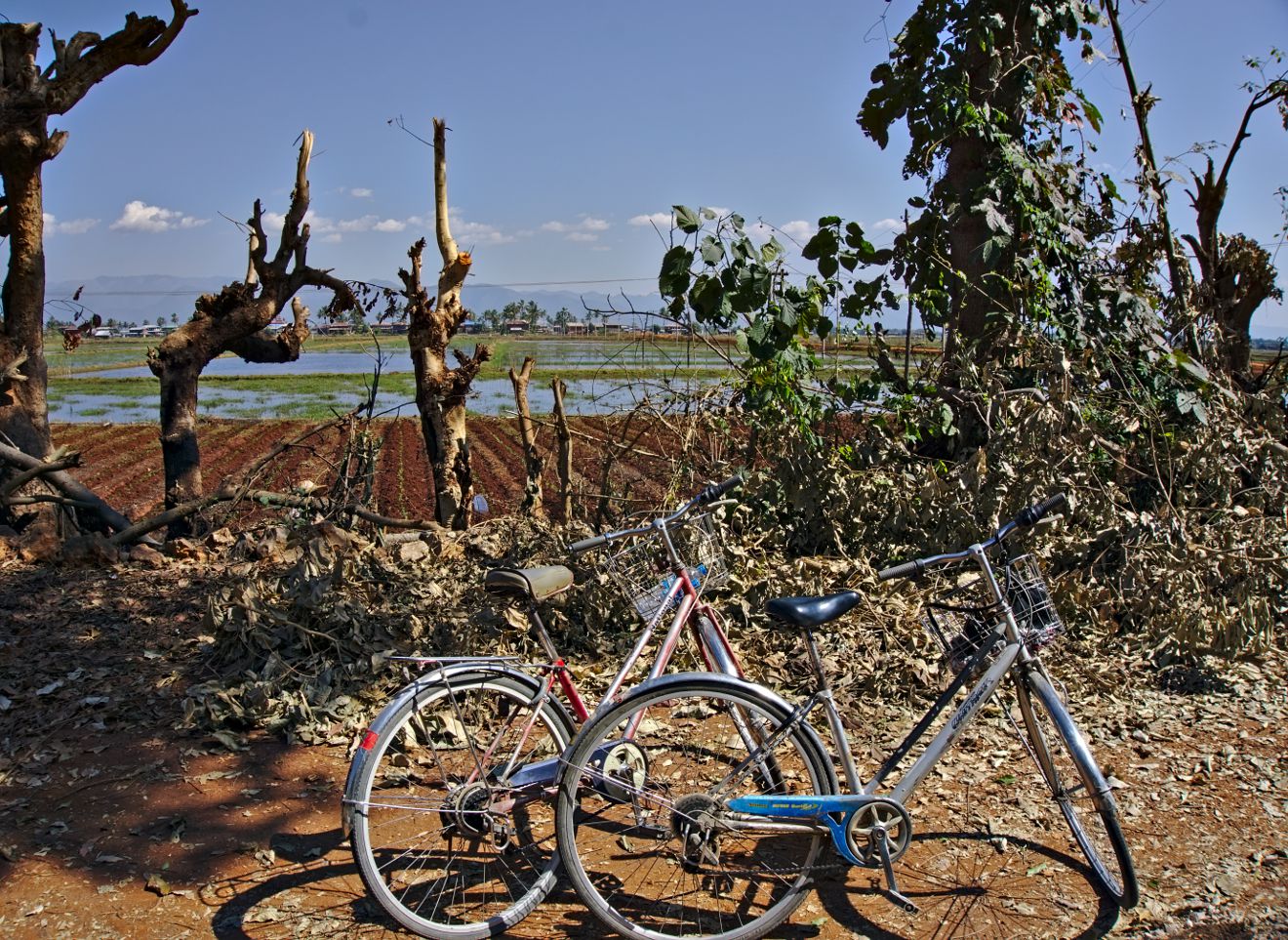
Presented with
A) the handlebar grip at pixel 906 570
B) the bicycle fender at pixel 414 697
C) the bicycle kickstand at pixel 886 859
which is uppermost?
the handlebar grip at pixel 906 570

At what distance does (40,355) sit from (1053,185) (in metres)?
7.28

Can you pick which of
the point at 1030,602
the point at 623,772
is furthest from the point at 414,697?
the point at 1030,602

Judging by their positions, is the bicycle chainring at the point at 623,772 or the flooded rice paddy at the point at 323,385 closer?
the bicycle chainring at the point at 623,772

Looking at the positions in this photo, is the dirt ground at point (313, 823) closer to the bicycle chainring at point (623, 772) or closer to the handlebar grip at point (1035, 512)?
the bicycle chainring at point (623, 772)

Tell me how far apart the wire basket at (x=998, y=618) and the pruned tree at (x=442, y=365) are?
4.80 metres

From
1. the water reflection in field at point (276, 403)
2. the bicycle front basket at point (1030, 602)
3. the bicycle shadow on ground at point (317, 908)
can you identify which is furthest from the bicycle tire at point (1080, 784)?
the water reflection in field at point (276, 403)

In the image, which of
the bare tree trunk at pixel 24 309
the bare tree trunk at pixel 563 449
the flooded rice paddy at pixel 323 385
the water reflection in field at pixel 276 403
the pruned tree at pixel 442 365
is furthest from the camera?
the water reflection in field at pixel 276 403

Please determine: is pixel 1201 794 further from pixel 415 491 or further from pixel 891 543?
pixel 415 491

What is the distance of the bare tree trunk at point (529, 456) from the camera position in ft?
20.7

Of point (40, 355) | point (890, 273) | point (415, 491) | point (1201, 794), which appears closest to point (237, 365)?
point (415, 491)

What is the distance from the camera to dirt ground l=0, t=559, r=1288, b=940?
9.86 feet

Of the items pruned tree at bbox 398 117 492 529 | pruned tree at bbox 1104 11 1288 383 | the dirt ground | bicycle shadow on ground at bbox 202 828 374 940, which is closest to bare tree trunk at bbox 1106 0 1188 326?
pruned tree at bbox 1104 11 1288 383

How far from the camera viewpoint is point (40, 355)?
7953 millimetres

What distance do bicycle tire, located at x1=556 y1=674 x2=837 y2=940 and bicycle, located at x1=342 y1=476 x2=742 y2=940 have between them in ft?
0.46
